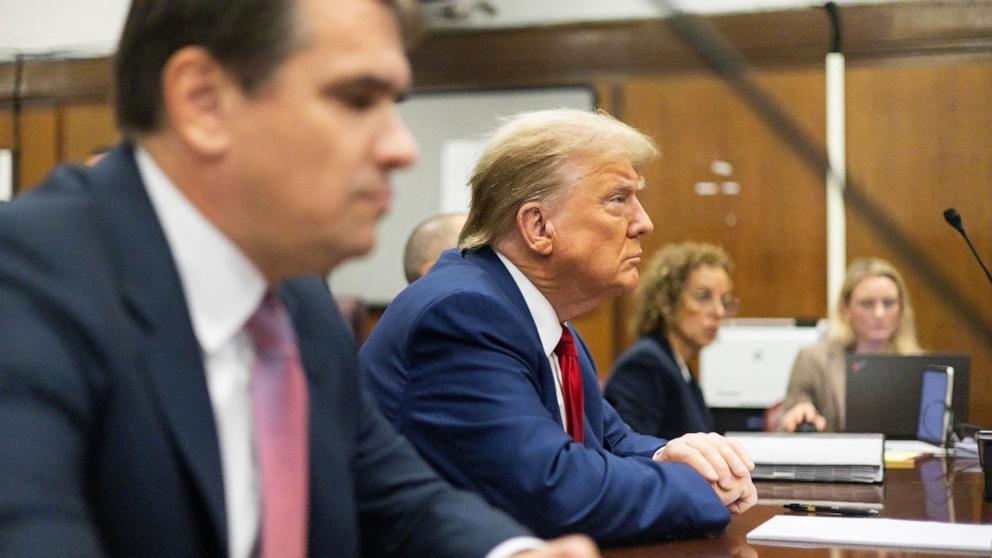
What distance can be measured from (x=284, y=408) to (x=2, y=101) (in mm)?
7093

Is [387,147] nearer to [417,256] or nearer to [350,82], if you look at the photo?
[350,82]

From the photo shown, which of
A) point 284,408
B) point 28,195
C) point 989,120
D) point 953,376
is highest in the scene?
point 989,120

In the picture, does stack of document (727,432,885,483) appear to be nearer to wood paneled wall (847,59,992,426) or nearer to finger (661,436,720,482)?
finger (661,436,720,482)

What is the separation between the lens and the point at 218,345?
3.16 feet

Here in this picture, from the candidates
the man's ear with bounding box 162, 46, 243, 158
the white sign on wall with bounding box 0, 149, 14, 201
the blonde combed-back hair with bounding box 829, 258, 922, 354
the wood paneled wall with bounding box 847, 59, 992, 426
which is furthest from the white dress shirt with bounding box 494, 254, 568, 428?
the white sign on wall with bounding box 0, 149, 14, 201

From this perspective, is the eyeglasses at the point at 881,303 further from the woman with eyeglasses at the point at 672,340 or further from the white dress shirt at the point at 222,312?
the white dress shirt at the point at 222,312

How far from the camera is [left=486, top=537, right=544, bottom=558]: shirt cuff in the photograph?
1154 mm

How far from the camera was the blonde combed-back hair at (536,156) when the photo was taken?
6.51ft

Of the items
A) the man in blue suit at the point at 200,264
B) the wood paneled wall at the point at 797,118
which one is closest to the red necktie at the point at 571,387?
the man in blue suit at the point at 200,264

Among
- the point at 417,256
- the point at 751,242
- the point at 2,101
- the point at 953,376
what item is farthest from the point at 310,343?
the point at 2,101

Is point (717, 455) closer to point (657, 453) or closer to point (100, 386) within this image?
point (657, 453)

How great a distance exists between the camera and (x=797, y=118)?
19.3 ft

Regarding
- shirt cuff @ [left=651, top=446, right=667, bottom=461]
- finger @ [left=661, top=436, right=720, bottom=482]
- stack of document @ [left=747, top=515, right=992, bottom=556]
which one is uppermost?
finger @ [left=661, top=436, right=720, bottom=482]

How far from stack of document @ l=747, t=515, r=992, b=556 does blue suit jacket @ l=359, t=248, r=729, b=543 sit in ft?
0.31
